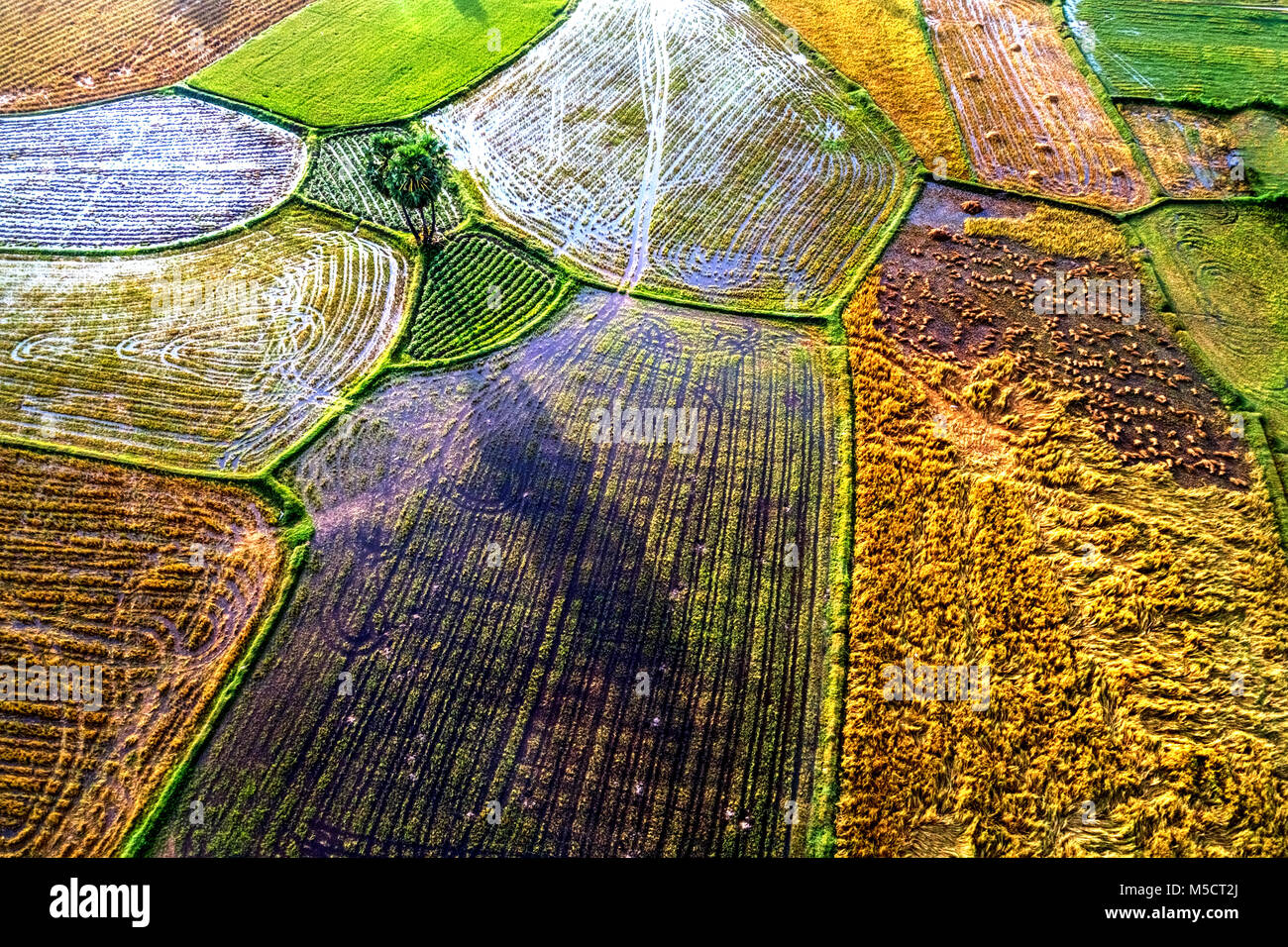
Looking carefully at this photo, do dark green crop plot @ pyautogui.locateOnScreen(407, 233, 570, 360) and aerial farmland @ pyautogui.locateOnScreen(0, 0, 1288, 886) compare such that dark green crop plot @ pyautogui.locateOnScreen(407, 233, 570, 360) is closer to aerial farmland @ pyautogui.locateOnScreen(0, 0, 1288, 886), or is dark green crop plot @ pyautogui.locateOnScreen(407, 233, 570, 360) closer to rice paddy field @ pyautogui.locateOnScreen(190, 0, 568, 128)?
aerial farmland @ pyautogui.locateOnScreen(0, 0, 1288, 886)

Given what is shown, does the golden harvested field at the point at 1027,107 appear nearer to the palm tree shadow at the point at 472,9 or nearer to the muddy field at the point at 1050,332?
the muddy field at the point at 1050,332

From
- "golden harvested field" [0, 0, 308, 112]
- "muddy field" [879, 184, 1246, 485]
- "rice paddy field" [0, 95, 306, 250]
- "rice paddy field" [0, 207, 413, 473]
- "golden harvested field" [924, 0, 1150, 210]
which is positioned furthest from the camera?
"golden harvested field" [0, 0, 308, 112]

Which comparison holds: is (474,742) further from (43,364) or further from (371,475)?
(43,364)


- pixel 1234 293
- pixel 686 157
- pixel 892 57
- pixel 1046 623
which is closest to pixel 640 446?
pixel 1046 623

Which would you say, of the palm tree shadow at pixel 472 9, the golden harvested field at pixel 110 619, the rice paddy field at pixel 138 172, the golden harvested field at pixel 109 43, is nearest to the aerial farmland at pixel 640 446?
the golden harvested field at pixel 110 619

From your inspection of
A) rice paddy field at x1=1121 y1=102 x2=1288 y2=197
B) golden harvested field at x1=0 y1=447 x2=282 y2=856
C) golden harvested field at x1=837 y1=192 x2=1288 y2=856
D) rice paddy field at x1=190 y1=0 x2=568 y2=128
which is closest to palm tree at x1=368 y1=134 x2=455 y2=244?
rice paddy field at x1=190 y1=0 x2=568 y2=128

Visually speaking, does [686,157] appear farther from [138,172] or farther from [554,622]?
[138,172]
